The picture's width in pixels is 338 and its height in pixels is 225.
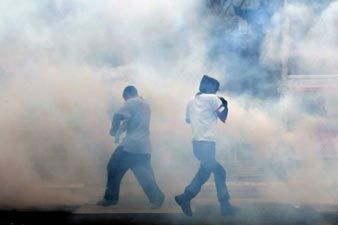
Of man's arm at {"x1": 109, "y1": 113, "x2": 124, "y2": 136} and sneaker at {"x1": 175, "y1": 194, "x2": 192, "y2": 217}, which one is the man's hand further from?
sneaker at {"x1": 175, "y1": 194, "x2": 192, "y2": 217}

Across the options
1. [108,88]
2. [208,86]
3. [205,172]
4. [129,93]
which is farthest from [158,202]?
[108,88]

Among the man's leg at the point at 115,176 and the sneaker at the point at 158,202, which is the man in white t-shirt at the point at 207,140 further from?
the man's leg at the point at 115,176

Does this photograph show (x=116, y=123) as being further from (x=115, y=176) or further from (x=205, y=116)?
(x=205, y=116)

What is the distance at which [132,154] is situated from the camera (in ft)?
18.6

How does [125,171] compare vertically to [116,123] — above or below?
below

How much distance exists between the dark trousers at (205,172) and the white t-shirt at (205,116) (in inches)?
3.1

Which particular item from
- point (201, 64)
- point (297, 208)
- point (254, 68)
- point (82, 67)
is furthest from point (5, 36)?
point (297, 208)

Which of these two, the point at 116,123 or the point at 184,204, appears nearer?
the point at 184,204

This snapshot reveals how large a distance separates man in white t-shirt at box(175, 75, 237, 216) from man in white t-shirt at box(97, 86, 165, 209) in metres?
0.54

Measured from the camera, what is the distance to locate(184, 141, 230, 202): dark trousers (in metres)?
5.26

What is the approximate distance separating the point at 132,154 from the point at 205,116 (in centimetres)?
99

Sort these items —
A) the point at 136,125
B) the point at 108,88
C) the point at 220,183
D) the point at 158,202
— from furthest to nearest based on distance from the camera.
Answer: the point at 108,88 → the point at 136,125 → the point at 158,202 → the point at 220,183

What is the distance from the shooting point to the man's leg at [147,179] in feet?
18.4

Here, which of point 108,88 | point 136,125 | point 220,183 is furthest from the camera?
point 108,88
